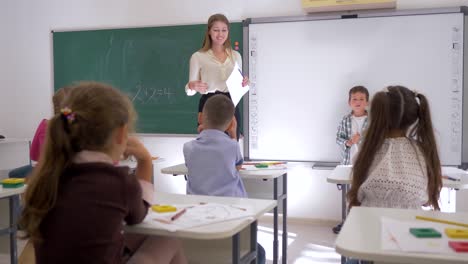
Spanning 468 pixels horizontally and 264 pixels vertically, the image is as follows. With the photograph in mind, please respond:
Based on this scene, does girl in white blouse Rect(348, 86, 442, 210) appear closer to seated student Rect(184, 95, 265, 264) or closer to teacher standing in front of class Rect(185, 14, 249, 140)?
seated student Rect(184, 95, 265, 264)

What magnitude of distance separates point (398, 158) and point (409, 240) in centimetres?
78

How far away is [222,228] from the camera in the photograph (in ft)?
5.05

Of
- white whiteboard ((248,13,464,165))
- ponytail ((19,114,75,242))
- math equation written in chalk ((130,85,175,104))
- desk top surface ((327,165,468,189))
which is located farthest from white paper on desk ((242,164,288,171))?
math equation written in chalk ((130,85,175,104))

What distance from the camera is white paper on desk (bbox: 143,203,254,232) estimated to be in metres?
1.59

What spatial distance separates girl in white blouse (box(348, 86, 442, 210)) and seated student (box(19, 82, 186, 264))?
101cm

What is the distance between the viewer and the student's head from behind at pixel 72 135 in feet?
4.58

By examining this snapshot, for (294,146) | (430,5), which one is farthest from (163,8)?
(430,5)

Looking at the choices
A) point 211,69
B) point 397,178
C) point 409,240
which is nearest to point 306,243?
point 211,69

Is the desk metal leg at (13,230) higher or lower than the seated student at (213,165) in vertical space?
lower

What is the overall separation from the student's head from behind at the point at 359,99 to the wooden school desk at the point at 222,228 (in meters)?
2.64

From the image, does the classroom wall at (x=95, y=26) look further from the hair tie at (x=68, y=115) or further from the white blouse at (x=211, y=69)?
the hair tie at (x=68, y=115)

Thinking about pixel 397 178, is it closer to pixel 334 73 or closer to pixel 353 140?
pixel 353 140

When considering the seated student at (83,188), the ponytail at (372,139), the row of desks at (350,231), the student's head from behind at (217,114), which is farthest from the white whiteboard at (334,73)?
the seated student at (83,188)

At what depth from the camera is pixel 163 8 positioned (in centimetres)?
516
